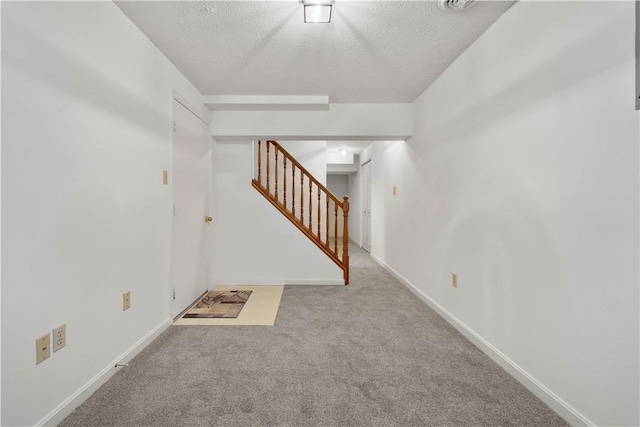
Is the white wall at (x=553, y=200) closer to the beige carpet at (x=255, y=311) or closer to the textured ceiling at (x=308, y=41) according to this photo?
the textured ceiling at (x=308, y=41)

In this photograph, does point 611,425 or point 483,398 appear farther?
point 483,398

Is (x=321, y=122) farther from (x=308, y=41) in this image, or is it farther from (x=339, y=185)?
(x=339, y=185)

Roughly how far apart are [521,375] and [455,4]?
89.3 inches

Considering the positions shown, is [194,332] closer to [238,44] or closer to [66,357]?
[66,357]

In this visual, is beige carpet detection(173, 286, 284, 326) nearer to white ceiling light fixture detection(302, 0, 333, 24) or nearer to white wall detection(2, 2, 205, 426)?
white wall detection(2, 2, 205, 426)

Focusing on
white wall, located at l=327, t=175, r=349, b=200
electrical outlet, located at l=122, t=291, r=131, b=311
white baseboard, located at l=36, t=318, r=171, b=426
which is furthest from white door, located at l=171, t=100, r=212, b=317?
white wall, located at l=327, t=175, r=349, b=200

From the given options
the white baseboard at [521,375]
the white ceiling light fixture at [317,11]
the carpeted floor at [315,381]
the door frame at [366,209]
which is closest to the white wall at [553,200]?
the white baseboard at [521,375]

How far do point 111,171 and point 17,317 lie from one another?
0.88m

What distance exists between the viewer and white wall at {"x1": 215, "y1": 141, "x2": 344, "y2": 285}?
3.65 meters

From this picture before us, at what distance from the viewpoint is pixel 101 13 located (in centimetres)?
157

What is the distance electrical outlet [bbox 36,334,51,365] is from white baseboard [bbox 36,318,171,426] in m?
0.27

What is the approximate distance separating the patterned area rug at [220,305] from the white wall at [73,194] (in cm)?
59

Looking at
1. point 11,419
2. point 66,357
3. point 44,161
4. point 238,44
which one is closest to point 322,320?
point 66,357

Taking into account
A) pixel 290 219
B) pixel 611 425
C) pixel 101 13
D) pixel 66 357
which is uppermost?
pixel 101 13
